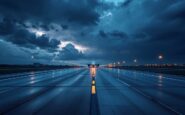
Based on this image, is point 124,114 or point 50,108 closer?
point 124,114

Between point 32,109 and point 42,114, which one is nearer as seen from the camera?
point 42,114

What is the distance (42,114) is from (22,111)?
117 centimetres

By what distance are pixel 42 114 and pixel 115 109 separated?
328cm

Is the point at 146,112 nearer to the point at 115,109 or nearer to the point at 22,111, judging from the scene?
the point at 115,109

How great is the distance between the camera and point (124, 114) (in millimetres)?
10227

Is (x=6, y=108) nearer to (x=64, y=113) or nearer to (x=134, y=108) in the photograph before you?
(x=64, y=113)

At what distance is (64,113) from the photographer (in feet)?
34.0

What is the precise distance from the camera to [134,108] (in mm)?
11633

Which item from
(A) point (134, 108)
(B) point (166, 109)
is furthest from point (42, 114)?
(B) point (166, 109)

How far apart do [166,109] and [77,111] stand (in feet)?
13.2

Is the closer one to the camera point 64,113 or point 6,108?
point 64,113

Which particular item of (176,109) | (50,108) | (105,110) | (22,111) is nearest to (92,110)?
(105,110)

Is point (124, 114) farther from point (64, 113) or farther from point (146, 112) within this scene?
point (64, 113)

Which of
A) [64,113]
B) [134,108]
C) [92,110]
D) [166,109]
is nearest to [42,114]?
[64,113]
